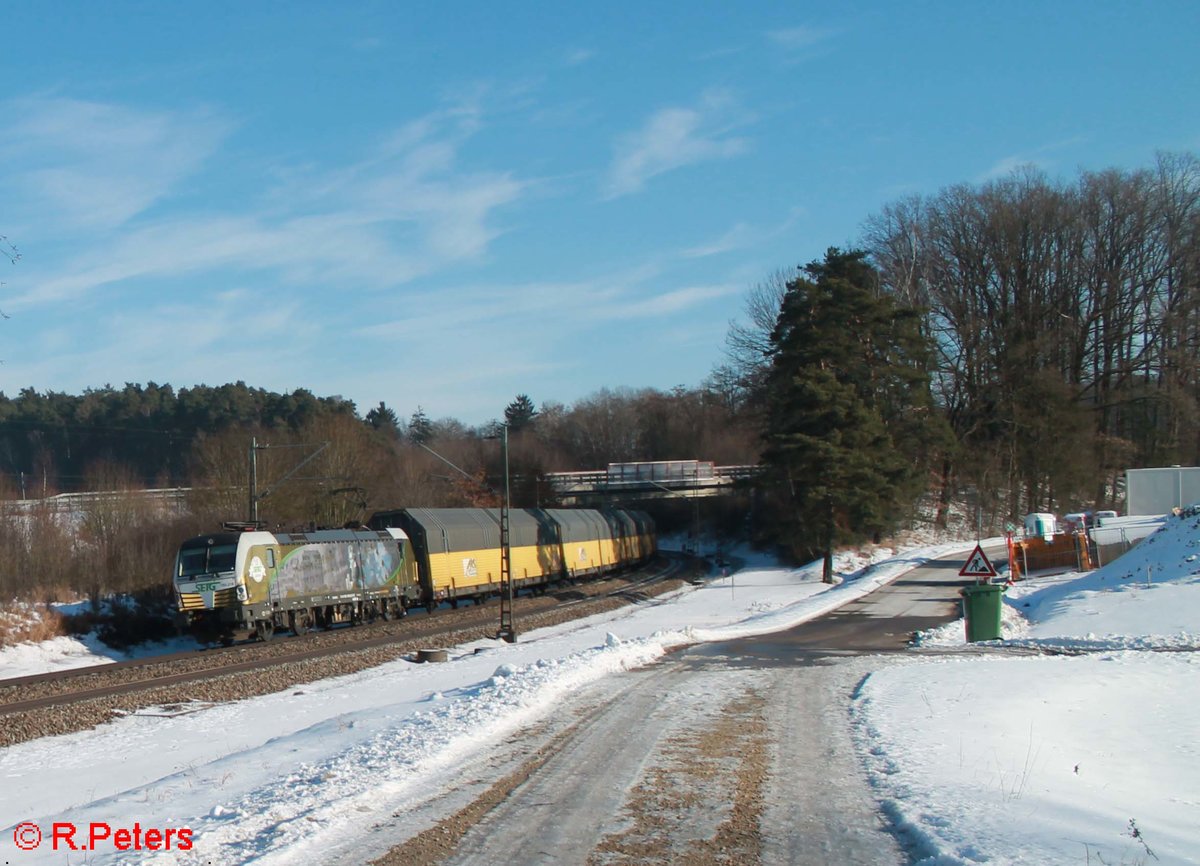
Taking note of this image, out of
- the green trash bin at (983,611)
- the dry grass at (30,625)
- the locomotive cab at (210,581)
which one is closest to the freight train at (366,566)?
the locomotive cab at (210,581)

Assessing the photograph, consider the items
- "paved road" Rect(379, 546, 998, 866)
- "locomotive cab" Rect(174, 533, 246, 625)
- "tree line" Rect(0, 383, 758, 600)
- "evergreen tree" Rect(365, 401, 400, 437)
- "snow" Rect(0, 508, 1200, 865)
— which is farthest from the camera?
"evergreen tree" Rect(365, 401, 400, 437)

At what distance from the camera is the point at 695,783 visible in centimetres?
881

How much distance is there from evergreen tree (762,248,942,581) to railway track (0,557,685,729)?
13.8 meters

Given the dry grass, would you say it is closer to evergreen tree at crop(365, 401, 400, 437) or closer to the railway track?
the railway track

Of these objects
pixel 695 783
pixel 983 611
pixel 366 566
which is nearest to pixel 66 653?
pixel 366 566

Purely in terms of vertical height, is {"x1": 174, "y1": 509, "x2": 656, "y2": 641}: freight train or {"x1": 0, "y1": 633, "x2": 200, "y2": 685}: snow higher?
{"x1": 174, "y1": 509, "x2": 656, "y2": 641}: freight train

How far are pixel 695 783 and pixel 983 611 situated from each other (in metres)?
15.7

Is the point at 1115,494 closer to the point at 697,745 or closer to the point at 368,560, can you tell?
the point at 368,560

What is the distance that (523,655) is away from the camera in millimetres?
22359

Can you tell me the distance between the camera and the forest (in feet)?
149

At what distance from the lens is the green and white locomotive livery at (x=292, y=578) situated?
27.8 metres

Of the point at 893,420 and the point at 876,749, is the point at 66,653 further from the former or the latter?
the point at 893,420

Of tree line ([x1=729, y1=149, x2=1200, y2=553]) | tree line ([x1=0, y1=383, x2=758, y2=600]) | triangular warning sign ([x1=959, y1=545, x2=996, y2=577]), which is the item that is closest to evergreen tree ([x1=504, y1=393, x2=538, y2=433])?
tree line ([x1=0, y1=383, x2=758, y2=600])

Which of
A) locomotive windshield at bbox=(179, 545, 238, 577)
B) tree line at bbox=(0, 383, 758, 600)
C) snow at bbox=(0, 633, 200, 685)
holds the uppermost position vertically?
tree line at bbox=(0, 383, 758, 600)
